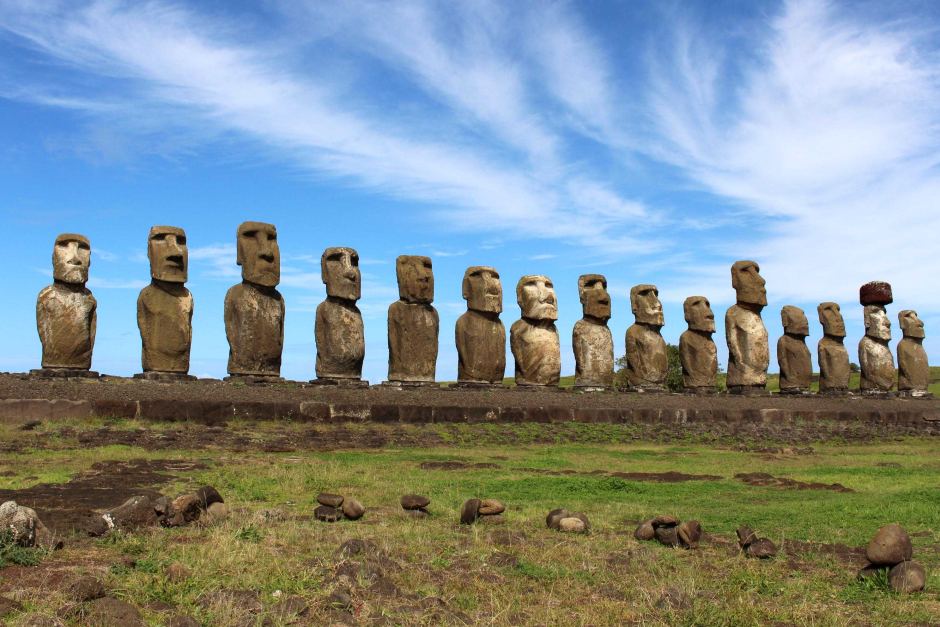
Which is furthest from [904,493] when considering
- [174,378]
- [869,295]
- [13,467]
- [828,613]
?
[869,295]

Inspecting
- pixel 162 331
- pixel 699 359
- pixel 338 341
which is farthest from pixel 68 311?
pixel 699 359

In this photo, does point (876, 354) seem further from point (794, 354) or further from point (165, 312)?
point (165, 312)

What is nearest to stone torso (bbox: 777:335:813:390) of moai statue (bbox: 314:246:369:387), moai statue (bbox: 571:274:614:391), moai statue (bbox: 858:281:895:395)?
moai statue (bbox: 858:281:895:395)

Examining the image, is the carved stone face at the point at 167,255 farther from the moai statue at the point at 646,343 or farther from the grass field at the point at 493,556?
the moai statue at the point at 646,343

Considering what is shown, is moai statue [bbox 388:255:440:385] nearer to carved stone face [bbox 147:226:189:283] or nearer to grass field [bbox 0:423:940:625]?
carved stone face [bbox 147:226:189:283]

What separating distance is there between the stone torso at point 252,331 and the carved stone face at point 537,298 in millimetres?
6209

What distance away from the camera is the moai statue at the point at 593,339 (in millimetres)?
22547

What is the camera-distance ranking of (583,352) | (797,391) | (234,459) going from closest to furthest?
(234,459), (583,352), (797,391)

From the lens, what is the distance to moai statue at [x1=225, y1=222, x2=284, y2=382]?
17.9 meters

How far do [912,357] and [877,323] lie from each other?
1779 mm

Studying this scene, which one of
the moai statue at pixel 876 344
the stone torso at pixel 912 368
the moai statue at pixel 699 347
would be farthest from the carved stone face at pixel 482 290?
the stone torso at pixel 912 368

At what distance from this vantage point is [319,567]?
18.7 feet

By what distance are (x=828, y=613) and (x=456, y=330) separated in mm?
16369

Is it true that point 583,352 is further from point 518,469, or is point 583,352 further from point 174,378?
point 518,469
